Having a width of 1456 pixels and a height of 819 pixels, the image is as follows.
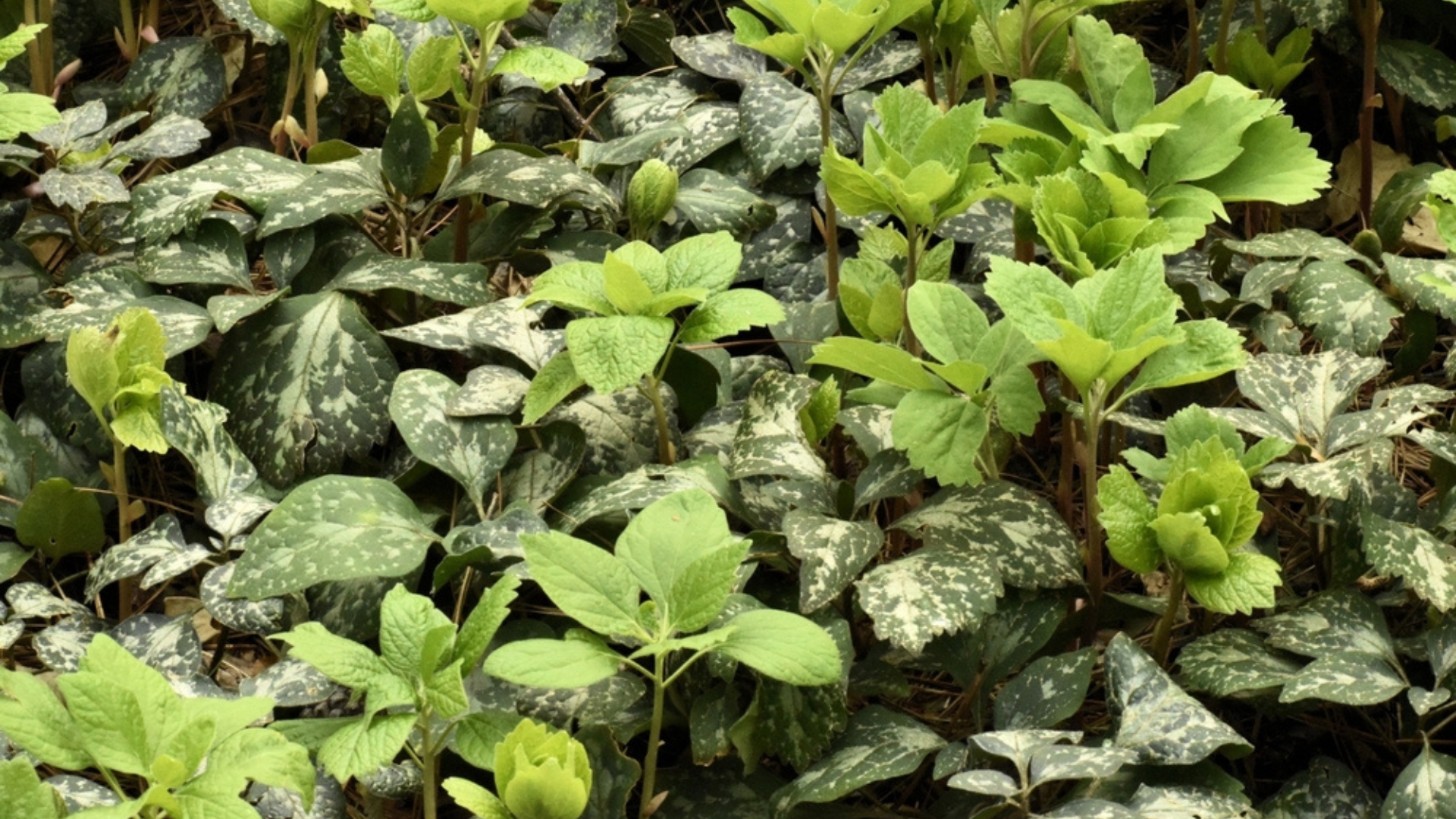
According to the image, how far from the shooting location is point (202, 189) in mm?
1714

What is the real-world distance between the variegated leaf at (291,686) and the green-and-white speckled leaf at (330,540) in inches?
3.5

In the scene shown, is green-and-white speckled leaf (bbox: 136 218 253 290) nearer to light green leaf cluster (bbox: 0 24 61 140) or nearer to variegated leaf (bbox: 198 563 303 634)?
light green leaf cluster (bbox: 0 24 61 140)

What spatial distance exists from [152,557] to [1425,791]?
1231 mm

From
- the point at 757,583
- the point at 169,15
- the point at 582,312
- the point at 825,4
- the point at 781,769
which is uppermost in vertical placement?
the point at 825,4

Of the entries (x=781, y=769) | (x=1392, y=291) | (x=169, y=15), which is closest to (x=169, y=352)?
(x=781, y=769)

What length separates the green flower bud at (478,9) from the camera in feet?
4.96

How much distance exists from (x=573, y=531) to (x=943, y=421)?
0.43 meters

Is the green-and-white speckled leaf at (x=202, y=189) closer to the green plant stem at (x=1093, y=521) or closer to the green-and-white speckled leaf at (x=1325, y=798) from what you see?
the green plant stem at (x=1093, y=521)

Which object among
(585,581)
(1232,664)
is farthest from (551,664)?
(1232,664)

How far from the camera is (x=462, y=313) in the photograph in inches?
62.8

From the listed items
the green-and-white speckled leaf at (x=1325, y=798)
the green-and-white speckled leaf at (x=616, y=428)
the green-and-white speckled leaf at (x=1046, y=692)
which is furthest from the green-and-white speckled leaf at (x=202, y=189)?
the green-and-white speckled leaf at (x=1325, y=798)

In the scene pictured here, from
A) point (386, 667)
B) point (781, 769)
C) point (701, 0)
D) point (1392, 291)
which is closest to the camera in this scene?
point (386, 667)

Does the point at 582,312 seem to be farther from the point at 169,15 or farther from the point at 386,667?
the point at 169,15

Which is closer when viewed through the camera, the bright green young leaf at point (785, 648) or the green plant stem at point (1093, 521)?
the bright green young leaf at point (785, 648)
